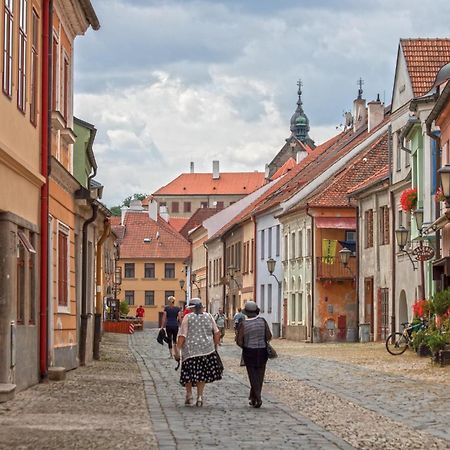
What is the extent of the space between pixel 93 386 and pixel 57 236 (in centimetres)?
413

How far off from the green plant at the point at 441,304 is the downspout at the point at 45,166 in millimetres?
12444

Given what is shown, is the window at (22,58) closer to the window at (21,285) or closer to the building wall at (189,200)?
the window at (21,285)

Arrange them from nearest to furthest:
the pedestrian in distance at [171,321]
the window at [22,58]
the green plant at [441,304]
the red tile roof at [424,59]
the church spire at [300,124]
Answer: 1. the window at [22,58]
2. the green plant at [441,304]
3. the pedestrian in distance at [171,321]
4. the red tile roof at [424,59]
5. the church spire at [300,124]

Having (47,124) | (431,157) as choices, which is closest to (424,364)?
(431,157)

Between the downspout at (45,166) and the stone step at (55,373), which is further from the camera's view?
the stone step at (55,373)

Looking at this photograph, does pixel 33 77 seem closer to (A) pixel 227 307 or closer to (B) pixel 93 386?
(B) pixel 93 386

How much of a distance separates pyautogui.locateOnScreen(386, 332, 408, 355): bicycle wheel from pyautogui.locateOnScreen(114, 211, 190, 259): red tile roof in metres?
87.5

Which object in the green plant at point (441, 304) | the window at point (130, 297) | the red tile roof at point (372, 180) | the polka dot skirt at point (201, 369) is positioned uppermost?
the red tile roof at point (372, 180)

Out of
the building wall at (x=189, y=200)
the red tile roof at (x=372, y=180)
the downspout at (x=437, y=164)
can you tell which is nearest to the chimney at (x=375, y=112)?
the red tile roof at (x=372, y=180)

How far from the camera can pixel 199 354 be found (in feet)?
62.7

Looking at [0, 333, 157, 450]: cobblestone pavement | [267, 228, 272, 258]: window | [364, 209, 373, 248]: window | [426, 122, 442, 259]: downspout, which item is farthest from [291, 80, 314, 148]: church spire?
[0, 333, 157, 450]: cobblestone pavement

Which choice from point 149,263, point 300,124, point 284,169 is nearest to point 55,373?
point 284,169

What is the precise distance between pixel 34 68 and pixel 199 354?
18.2 feet

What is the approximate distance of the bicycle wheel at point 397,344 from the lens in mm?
36562
